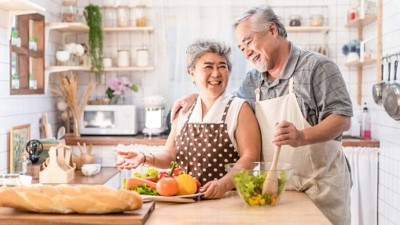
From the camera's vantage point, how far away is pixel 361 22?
4.55 m

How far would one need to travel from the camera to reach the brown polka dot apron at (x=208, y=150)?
2084mm

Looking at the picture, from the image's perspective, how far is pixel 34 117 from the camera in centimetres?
411

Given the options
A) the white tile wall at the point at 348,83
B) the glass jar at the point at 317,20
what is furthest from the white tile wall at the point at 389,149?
the glass jar at the point at 317,20

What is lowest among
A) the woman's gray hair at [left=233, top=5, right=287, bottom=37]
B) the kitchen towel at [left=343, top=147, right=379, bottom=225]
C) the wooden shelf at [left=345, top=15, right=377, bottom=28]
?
the kitchen towel at [left=343, top=147, right=379, bottom=225]

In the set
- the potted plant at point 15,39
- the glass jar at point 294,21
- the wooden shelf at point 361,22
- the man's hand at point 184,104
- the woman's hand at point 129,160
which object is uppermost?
the glass jar at point 294,21

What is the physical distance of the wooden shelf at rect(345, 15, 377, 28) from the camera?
4.23 meters

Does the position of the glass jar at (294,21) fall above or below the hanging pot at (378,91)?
above

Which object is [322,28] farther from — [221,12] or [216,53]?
[216,53]

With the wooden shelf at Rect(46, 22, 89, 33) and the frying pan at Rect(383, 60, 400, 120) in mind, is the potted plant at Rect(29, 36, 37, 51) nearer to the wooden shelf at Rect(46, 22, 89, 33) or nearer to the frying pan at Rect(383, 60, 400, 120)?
the wooden shelf at Rect(46, 22, 89, 33)

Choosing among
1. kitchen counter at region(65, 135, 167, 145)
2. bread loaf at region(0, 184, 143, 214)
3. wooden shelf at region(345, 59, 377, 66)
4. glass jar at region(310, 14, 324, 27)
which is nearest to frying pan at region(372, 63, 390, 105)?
wooden shelf at region(345, 59, 377, 66)

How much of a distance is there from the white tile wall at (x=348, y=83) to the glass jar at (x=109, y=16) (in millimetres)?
92

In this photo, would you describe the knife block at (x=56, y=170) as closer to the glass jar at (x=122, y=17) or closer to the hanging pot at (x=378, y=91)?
the glass jar at (x=122, y=17)

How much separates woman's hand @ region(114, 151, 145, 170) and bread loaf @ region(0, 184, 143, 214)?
0.39 m

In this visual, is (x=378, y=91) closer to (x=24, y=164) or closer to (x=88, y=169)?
(x=88, y=169)
